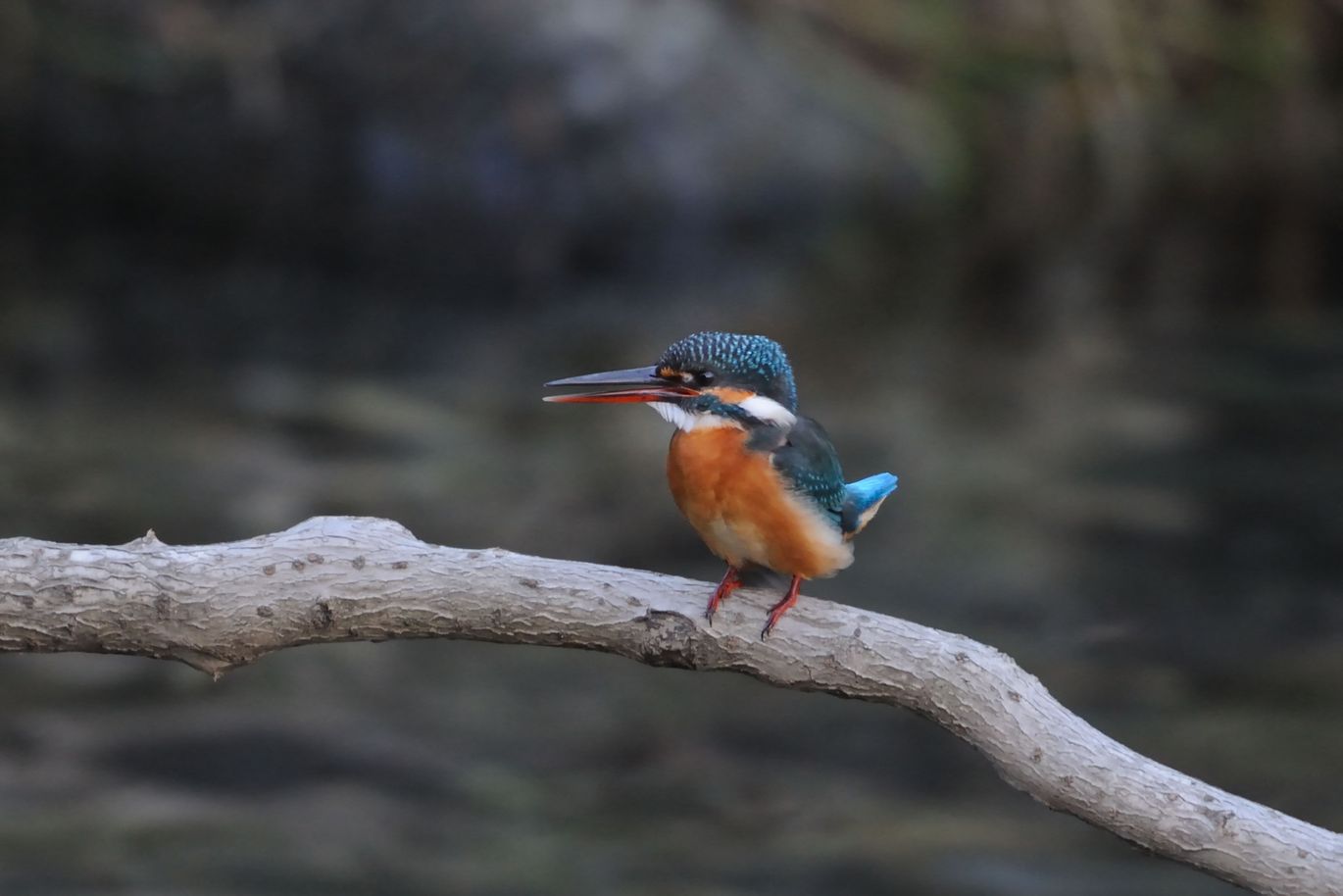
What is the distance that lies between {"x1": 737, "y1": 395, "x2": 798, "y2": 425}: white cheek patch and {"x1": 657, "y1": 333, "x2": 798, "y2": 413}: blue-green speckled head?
0.01 m

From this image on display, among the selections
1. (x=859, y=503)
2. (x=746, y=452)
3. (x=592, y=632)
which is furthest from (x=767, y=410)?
(x=592, y=632)

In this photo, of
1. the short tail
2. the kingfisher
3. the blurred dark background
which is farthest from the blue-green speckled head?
the blurred dark background

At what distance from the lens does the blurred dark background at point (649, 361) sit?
5.22 m

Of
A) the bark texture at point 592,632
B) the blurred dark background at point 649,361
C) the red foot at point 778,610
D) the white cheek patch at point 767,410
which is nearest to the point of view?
the bark texture at point 592,632

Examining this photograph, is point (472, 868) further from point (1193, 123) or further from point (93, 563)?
point (1193, 123)

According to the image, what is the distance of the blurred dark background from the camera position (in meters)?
5.22

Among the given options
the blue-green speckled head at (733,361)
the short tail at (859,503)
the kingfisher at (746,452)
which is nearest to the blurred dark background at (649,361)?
the short tail at (859,503)

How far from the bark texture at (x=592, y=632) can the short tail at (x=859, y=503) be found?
23cm

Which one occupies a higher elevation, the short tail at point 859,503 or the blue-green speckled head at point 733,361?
the blue-green speckled head at point 733,361

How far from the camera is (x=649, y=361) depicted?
8.74 metres

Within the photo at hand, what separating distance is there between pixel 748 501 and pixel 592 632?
30cm

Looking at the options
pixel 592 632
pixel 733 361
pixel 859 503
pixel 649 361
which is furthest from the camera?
pixel 649 361

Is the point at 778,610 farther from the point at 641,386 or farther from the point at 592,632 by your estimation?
the point at 641,386

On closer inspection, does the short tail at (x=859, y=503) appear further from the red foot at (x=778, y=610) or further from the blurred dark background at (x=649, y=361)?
the blurred dark background at (x=649, y=361)
